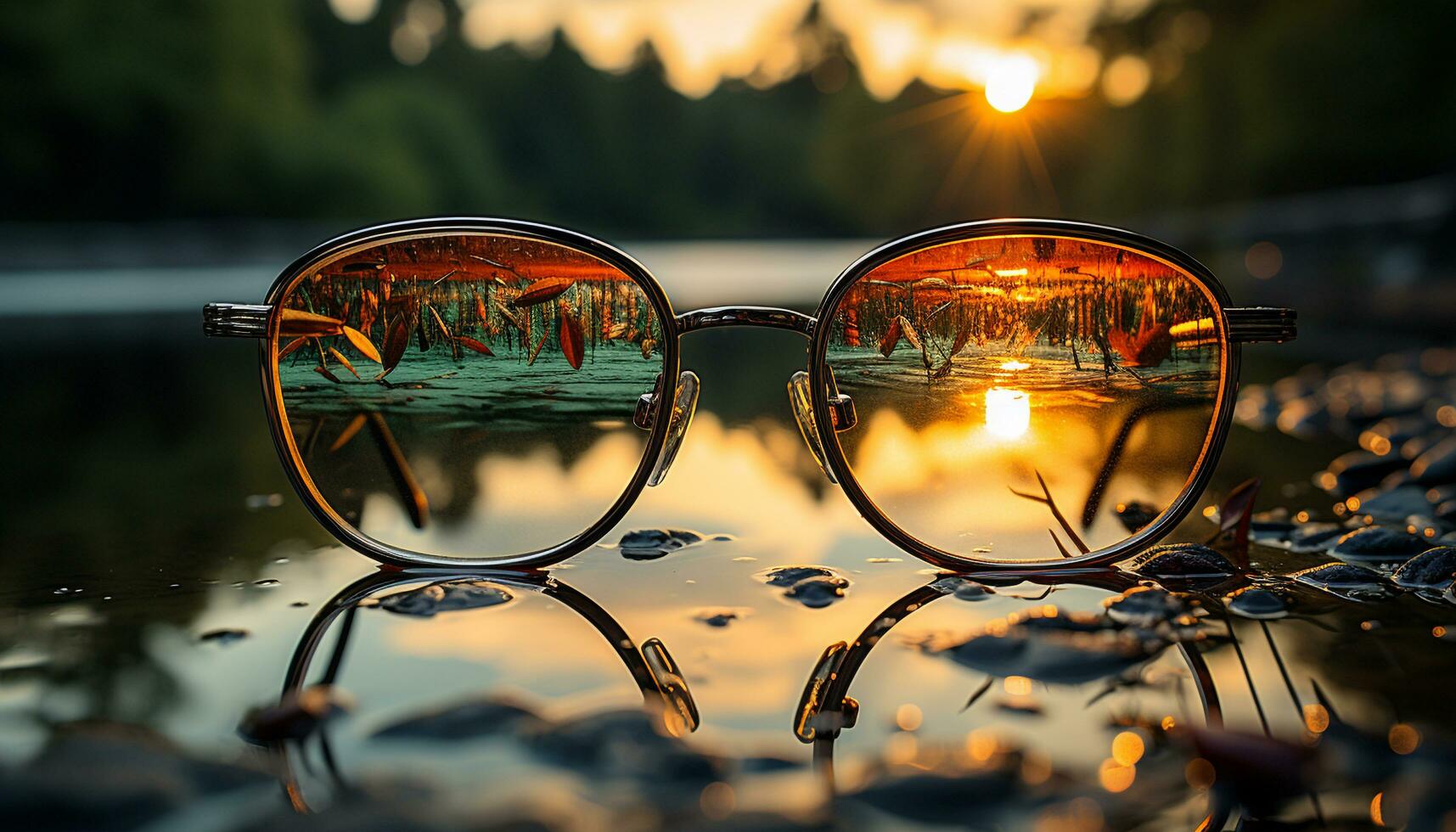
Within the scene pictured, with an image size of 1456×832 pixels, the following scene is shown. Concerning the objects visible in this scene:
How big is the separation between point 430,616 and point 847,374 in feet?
1.74

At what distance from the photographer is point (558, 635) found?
3.06 feet

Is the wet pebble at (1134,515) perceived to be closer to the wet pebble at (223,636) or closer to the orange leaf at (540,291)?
the orange leaf at (540,291)

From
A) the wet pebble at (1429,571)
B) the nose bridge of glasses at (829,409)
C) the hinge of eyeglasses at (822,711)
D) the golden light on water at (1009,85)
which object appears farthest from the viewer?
the golden light on water at (1009,85)

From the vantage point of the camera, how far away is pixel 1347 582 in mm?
1038

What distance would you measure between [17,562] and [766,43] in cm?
5701

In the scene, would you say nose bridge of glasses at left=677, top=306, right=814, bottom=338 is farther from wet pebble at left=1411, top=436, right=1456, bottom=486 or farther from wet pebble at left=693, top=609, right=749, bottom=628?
wet pebble at left=1411, top=436, right=1456, bottom=486

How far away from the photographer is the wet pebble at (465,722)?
2.33 ft

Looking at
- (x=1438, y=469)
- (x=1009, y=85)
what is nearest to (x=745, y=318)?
(x=1438, y=469)

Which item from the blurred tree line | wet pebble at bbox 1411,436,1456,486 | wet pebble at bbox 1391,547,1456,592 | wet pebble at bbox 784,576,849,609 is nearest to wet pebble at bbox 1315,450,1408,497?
wet pebble at bbox 1411,436,1456,486

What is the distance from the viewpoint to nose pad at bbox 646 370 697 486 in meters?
1.25

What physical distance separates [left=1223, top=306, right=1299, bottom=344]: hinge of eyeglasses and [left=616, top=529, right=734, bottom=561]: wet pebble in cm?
63

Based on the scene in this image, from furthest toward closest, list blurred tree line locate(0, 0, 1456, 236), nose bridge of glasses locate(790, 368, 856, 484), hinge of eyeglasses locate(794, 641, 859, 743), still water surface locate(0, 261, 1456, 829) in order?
blurred tree line locate(0, 0, 1456, 236) → nose bridge of glasses locate(790, 368, 856, 484) → hinge of eyeglasses locate(794, 641, 859, 743) → still water surface locate(0, 261, 1456, 829)

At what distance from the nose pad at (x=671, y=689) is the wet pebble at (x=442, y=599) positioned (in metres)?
0.20

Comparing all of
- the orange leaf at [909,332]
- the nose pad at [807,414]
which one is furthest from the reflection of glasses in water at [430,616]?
the orange leaf at [909,332]
